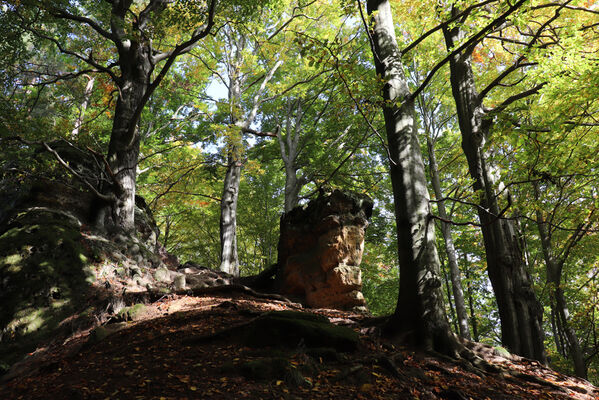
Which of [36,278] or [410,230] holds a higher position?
[410,230]

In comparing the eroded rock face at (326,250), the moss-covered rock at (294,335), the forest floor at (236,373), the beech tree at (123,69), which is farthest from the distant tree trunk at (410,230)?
the beech tree at (123,69)

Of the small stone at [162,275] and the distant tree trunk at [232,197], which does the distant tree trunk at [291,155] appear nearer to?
the distant tree trunk at [232,197]

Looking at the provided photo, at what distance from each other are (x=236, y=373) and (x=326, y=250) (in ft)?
15.6

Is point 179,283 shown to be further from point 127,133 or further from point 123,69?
point 123,69

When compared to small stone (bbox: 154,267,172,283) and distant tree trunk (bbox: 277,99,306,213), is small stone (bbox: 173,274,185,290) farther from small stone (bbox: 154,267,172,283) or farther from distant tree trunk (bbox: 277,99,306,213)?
distant tree trunk (bbox: 277,99,306,213)

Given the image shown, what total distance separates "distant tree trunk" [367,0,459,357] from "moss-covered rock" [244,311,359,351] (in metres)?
0.90

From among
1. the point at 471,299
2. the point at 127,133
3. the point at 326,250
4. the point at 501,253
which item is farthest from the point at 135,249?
the point at 471,299

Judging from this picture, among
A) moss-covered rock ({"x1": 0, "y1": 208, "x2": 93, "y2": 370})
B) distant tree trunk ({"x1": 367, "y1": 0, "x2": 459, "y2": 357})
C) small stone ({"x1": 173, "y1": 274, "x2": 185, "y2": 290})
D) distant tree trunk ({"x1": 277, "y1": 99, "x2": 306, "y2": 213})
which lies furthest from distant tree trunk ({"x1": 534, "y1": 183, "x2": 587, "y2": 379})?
moss-covered rock ({"x1": 0, "y1": 208, "x2": 93, "y2": 370})

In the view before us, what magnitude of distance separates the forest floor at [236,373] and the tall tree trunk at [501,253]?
83 centimetres

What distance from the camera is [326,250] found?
7504 mm

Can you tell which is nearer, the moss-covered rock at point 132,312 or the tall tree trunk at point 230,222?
the moss-covered rock at point 132,312

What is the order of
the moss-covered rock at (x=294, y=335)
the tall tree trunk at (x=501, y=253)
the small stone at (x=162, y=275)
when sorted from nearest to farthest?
the moss-covered rock at (x=294, y=335)
the tall tree trunk at (x=501, y=253)
the small stone at (x=162, y=275)

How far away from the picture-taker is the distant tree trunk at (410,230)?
3.96 metres

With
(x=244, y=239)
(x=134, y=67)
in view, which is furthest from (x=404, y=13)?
(x=244, y=239)
